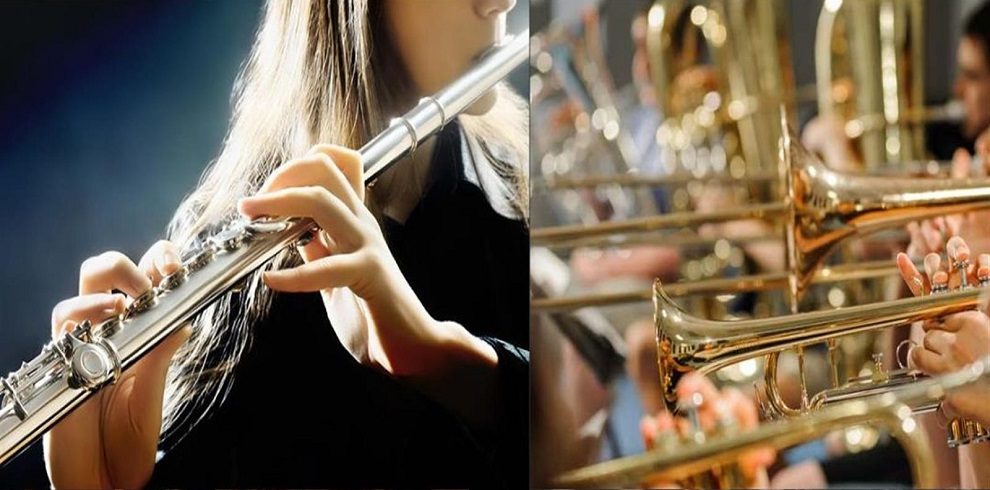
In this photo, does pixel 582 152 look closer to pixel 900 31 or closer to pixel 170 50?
pixel 900 31

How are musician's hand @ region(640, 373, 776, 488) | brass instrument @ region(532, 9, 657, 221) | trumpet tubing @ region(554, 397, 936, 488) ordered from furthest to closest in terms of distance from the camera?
brass instrument @ region(532, 9, 657, 221), musician's hand @ region(640, 373, 776, 488), trumpet tubing @ region(554, 397, 936, 488)

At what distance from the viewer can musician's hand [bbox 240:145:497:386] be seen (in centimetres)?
198

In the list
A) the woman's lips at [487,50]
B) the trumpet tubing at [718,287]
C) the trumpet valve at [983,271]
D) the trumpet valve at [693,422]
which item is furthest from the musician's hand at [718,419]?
the woman's lips at [487,50]

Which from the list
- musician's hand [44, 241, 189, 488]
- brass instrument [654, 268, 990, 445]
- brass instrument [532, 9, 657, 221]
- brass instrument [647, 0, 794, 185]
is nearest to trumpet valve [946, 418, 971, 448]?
brass instrument [654, 268, 990, 445]

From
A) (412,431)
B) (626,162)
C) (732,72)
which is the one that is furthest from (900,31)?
(412,431)

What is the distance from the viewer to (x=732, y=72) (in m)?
3.19

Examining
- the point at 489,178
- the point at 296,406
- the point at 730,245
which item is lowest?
the point at 730,245

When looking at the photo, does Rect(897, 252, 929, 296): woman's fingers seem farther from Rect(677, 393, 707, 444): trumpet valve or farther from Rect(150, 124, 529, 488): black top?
Rect(150, 124, 529, 488): black top

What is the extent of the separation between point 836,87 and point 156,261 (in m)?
1.62

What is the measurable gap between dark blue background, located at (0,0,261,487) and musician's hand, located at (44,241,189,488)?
0.17 ft

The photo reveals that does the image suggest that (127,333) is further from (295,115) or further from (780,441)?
(780,441)

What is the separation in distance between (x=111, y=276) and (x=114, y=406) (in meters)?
0.19

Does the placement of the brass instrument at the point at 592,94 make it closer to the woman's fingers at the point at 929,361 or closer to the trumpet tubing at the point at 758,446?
the woman's fingers at the point at 929,361

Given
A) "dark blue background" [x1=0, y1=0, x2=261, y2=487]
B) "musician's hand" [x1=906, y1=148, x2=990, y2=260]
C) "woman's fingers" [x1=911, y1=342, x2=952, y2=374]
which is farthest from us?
"musician's hand" [x1=906, y1=148, x2=990, y2=260]
